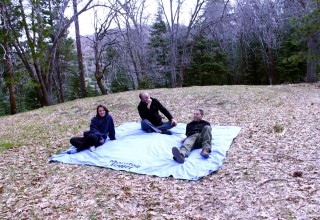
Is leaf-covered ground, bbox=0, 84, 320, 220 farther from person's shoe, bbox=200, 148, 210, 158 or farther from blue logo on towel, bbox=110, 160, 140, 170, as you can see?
person's shoe, bbox=200, 148, 210, 158

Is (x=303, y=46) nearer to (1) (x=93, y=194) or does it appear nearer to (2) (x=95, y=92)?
(2) (x=95, y=92)

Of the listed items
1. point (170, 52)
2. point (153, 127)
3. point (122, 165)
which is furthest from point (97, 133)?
point (170, 52)

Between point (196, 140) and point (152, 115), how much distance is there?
5.68ft

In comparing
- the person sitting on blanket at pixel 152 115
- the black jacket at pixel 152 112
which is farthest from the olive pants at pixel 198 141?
the black jacket at pixel 152 112

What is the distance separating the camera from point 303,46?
16.9 m

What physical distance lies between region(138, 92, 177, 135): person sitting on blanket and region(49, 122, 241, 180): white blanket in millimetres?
198

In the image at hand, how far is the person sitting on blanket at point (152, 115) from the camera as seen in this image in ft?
20.9

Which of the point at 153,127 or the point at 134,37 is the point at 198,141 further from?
the point at 134,37

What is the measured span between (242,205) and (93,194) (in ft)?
6.76

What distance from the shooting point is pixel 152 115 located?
6.57 m

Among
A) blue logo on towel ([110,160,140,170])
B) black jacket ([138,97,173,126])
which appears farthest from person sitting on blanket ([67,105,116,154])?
black jacket ([138,97,173,126])

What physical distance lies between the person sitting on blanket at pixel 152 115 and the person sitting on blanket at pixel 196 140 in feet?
3.28

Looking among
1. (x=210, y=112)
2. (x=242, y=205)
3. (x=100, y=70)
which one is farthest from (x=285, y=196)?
(x=100, y=70)

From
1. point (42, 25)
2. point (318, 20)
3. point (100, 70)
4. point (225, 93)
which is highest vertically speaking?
point (42, 25)
